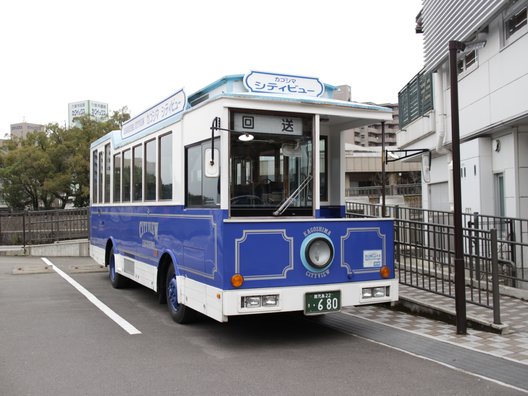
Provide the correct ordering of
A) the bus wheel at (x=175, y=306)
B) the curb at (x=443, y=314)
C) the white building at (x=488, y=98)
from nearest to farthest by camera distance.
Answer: the curb at (x=443, y=314) < the bus wheel at (x=175, y=306) < the white building at (x=488, y=98)

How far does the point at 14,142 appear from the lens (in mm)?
38250

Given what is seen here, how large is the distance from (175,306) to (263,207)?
220 centimetres

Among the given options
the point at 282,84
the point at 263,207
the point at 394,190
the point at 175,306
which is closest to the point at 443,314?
the point at 263,207

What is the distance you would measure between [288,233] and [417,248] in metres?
3.26

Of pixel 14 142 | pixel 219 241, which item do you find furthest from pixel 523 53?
pixel 14 142

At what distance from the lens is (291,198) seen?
6793 millimetres

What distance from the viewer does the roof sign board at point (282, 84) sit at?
6.65 meters

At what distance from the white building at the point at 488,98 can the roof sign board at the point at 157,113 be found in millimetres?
4744

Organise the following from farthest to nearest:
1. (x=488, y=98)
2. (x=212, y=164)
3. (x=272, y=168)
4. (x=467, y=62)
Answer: (x=467, y=62) < (x=488, y=98) < (x=272, y=168) < (x=212, y=164)

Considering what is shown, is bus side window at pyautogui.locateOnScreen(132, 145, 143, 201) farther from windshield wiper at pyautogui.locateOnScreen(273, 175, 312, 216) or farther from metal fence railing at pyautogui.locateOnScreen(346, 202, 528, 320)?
metal fence railing at pyautogui.locateOnScreen(346, 202, 528, 320)

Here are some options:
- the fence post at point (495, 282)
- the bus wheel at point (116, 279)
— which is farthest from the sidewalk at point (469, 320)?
the bus wheel at point (116, 279)

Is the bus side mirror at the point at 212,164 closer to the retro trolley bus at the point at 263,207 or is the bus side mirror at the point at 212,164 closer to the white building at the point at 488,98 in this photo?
the retro trolley bus at the point at 263,207

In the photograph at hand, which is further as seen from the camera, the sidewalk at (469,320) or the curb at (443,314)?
the curb at (443,314)

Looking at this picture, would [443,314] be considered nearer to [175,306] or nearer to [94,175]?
[175,306]
